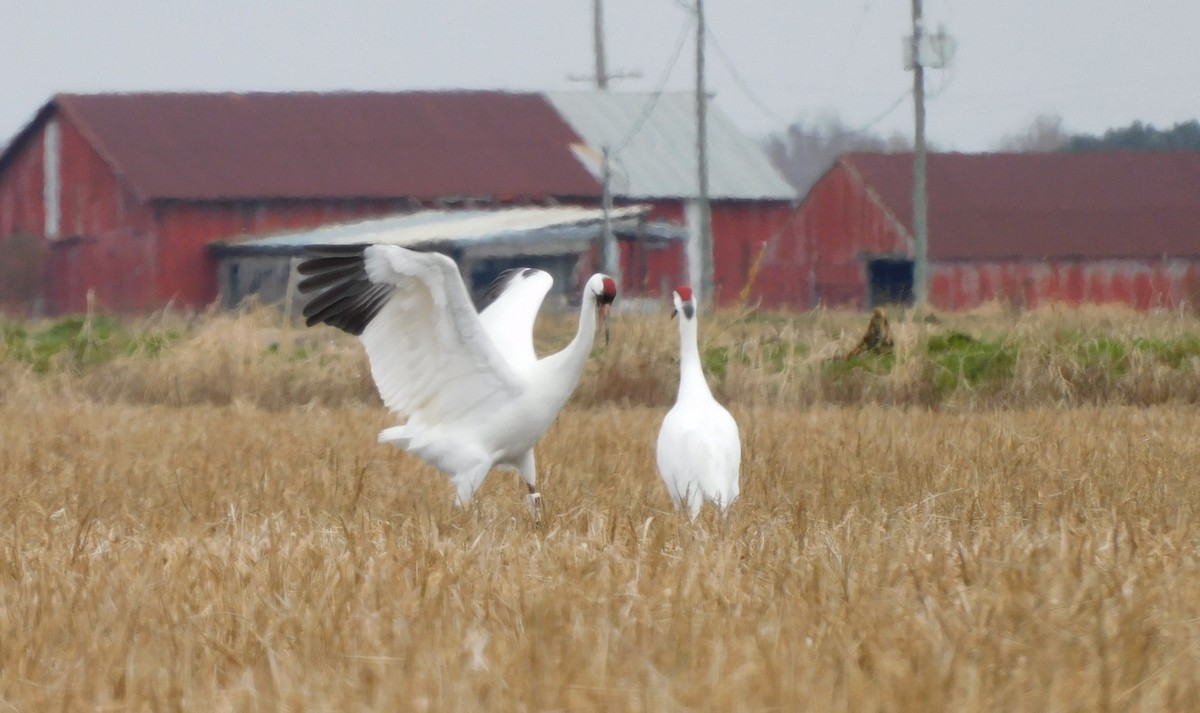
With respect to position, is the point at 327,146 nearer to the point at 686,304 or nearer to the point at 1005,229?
the point at 1005,229

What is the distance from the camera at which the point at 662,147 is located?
39656mm

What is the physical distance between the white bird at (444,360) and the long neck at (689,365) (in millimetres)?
326

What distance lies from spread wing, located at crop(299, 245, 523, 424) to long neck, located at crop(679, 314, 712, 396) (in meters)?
0.71

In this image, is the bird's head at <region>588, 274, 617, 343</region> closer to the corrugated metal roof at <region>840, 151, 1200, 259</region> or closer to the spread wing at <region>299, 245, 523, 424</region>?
the spread wing at <region>299, 245, 523, 424</region>

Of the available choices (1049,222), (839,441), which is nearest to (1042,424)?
(839,441)

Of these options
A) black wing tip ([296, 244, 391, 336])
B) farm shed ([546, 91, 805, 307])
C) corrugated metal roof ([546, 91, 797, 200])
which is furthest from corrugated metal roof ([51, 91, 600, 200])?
black wing tip ([296, 244, 391, 336])

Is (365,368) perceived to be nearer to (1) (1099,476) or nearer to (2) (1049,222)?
(1) (1099,476)

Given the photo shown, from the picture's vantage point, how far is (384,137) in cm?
3688

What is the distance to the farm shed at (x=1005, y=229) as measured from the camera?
37375 mm

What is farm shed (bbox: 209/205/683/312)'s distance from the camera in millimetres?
30641

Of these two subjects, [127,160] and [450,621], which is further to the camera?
[127,160]

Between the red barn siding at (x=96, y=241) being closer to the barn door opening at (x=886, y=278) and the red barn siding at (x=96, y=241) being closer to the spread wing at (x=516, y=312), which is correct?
the barn door opening at (x=886, y=278)

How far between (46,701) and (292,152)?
108 feet

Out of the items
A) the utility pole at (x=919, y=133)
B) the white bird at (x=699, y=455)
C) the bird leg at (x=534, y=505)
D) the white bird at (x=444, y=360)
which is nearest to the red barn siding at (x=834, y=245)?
the utility pole at (x=919, y=133)
